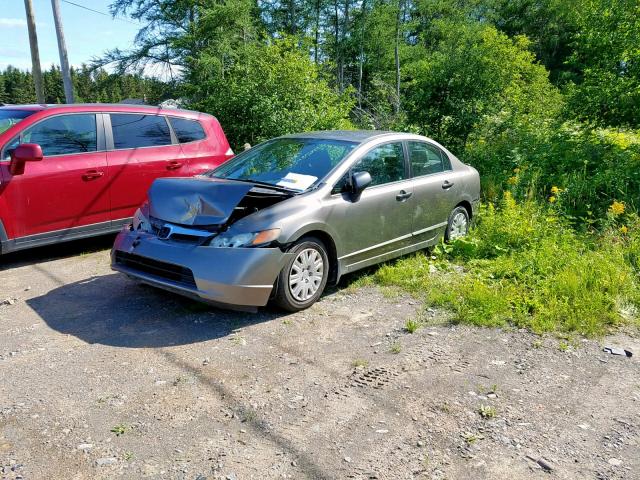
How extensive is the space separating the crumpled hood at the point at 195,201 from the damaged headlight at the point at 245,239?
153 mm

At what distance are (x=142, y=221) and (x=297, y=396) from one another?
251 centimetres

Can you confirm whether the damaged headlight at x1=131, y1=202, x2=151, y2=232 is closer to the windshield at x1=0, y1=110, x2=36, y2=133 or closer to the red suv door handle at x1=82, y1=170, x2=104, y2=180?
the red suv door handle at x1=82, y1=170, x2=104, y2=180

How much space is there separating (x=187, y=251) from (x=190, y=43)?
68.2ft

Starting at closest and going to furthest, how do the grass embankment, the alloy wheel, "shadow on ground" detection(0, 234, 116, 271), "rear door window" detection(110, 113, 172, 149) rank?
the alloy wheel → the grass embankment → "shadow on ground" detection(0, 234, 116, 271) → "rear door window" detection(110, 113, 172, 149)

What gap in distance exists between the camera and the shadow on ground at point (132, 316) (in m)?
4.20

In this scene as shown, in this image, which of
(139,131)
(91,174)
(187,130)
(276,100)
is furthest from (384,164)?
(276,100)

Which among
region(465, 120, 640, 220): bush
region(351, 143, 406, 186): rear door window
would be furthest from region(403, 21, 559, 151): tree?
region(351, 143, 406, 186): rear door window

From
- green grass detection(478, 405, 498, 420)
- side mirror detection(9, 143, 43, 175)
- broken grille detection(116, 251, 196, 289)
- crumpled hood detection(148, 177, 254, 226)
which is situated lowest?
green grass detection(478, 405, 498, 420)

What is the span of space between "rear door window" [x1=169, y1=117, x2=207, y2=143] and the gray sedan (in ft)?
5.71

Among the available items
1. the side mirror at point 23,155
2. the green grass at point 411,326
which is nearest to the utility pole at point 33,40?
the side mirror at point 23,155

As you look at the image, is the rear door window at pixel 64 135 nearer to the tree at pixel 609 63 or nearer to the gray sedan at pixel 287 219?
the gray sedan at pixel 287 219

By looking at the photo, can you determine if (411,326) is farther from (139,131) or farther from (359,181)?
(139,131)

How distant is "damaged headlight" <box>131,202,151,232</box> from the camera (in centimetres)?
488

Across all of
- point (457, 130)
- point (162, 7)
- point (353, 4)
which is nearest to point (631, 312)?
point (457, 130)
